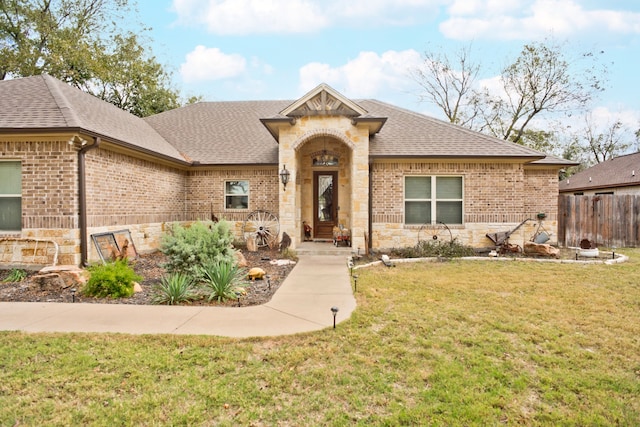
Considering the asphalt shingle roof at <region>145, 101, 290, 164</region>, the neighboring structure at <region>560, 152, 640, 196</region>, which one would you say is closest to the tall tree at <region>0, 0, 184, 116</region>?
the asphalt shingle roof at <region>145, 101, 290, 164</region>

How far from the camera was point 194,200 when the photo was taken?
1265 cm

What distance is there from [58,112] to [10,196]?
7.35ft

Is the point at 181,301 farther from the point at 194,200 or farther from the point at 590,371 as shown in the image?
the point at 194,200

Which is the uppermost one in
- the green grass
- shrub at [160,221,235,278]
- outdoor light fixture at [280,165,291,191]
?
outdoor light fixture at [280,165,291,191]

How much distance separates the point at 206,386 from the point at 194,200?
10570 millimetres

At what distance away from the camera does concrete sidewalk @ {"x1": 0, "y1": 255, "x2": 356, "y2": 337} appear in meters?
4.25

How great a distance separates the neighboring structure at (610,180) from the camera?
16.3 m

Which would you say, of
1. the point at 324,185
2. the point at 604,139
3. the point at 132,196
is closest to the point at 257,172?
the point at 324,185

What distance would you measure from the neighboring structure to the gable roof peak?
1479 cm

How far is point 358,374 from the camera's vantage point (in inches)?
128

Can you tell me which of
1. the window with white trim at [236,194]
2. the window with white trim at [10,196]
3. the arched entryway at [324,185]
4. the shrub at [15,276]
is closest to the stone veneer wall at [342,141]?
the arched entryway at [324,185]

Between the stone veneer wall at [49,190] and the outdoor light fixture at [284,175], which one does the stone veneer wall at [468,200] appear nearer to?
the outdoor light fixture at [284,175]

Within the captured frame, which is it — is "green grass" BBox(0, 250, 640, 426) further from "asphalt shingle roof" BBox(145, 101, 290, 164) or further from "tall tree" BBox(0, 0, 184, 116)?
"tall tree" BBox(0, 0, 184, 116)

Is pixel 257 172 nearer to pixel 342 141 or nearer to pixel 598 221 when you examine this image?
pixel 342 141
